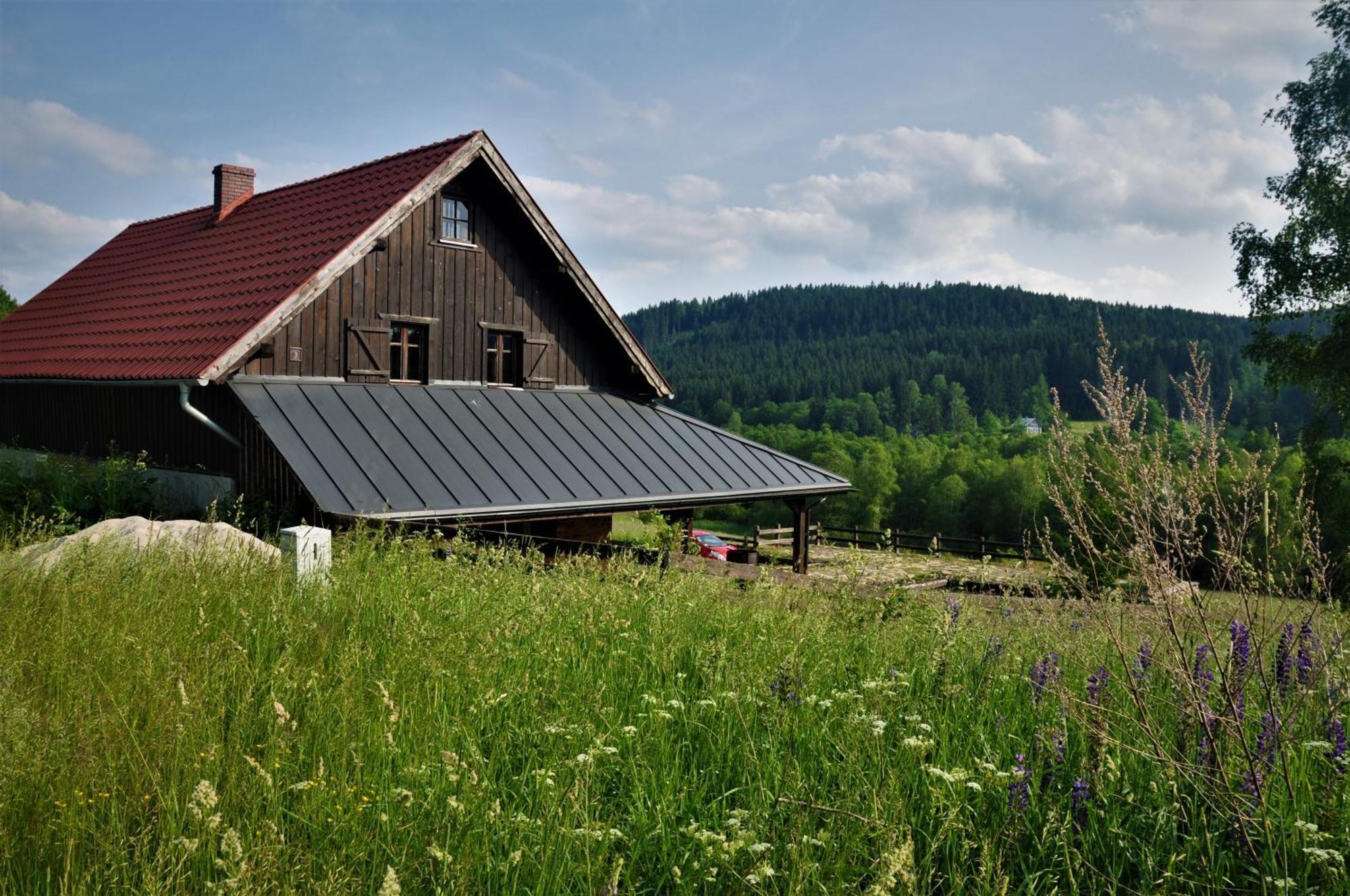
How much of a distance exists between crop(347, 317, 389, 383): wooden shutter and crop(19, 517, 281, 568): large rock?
7.73 metres

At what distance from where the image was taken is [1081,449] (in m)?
4.22

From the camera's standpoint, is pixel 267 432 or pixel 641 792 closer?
pixel 641 792

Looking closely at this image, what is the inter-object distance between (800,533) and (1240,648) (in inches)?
648

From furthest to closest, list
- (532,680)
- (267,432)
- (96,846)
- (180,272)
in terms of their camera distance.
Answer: (180,272) < (267,432) < (532,680) < (96,846)

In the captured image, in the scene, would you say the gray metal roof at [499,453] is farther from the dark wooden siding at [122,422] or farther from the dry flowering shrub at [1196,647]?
the dry flowering shrub at [1196,647]

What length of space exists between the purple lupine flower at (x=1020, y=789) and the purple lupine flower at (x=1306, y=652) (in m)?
1.55

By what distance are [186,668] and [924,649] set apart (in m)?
3.59

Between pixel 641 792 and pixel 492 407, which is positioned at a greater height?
pixel 492 407

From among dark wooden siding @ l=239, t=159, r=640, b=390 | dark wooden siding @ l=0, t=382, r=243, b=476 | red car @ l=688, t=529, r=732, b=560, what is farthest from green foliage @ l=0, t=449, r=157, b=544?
red car @ l=688, t=529, r=732, b=560

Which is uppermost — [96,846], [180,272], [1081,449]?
[180,272]

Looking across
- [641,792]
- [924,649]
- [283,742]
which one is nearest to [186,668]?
[283,742]

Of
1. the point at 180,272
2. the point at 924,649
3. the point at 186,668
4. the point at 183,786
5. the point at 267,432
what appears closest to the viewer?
the point at 183,786

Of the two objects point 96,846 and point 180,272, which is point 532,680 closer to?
point 96,846

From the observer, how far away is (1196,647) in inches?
180
